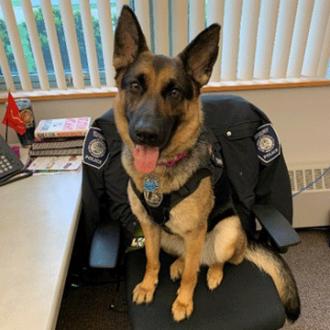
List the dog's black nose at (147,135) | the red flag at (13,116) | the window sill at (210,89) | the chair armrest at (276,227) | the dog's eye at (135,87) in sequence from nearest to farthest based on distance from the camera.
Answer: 1. the dog's black nose at (147,135)
2. the dog's eye at (135,87)
3. the chair armrest at (276,227)
4. the red flag at (13,116)
5. the window sill at (210,89)

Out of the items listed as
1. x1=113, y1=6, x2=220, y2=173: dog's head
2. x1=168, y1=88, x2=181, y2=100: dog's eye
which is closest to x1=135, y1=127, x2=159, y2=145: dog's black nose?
x1=113, y1=6, x2=220, y2=173: dog's head

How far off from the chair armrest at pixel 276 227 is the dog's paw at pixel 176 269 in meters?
0.34

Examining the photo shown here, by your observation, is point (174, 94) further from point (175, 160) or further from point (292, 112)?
point (292, 112)

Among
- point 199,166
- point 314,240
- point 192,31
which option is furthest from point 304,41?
point 314,240

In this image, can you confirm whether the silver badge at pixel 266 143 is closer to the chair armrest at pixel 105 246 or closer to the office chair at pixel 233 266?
the office chair at pixel 233 266

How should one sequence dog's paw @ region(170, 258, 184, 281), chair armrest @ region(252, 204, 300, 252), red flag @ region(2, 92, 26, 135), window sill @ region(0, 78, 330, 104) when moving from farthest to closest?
window sill @ region(0, 78, 330, 104), red flag @ region(2, 92, 26, 135), dog's paw @ region(170, 258, 184, 281), chair armrest @ region(252, 204, 300, 252)

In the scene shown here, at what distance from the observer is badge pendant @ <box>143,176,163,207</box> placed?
3.31 ft

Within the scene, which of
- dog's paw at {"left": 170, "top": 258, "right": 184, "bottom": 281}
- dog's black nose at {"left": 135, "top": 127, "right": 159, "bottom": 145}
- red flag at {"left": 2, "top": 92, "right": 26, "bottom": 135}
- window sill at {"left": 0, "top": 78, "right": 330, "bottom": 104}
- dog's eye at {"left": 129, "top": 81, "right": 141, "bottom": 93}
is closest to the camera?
dog's black nose at {"left": 135, "top": 127, "right": 159, "bottom": 145}

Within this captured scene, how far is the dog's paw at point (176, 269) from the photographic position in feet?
3.81

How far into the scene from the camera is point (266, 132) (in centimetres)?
123

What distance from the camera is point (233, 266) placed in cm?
120

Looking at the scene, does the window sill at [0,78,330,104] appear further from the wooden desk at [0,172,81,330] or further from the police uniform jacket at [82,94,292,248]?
the wooden desk at [0,172,81,330]

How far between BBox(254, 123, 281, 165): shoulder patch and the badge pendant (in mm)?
483

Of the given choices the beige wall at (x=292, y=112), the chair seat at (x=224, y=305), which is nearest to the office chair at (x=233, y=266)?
the chair seat at (x=224, y=305)
